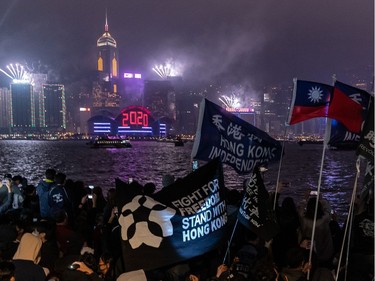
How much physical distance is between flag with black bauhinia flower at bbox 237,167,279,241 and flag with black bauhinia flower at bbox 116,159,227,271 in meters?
0.52

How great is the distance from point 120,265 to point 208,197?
4.89ft

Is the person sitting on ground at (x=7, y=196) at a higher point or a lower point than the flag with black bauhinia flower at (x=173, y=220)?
lower

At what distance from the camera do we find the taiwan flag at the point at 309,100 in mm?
6898

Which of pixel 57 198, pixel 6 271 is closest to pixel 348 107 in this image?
pixel 6 271

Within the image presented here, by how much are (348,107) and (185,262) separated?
3168mm

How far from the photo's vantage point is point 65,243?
6879mm

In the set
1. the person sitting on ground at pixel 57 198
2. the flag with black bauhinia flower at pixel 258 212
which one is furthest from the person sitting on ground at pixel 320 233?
the person sitting on ground at pixel 57 198

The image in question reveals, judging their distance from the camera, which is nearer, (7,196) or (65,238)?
(65,238)

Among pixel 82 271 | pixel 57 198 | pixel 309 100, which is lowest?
pixel 82 271

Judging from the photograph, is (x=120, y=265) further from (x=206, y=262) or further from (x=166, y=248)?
(x=206, y=262)

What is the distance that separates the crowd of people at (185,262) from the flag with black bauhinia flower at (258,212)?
0.29 metres

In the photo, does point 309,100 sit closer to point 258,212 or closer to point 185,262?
point 258,212

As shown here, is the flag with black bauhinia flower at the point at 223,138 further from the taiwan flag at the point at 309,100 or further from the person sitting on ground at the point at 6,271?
the person sitting on ground at the point at 6,271

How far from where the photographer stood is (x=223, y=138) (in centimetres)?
779
